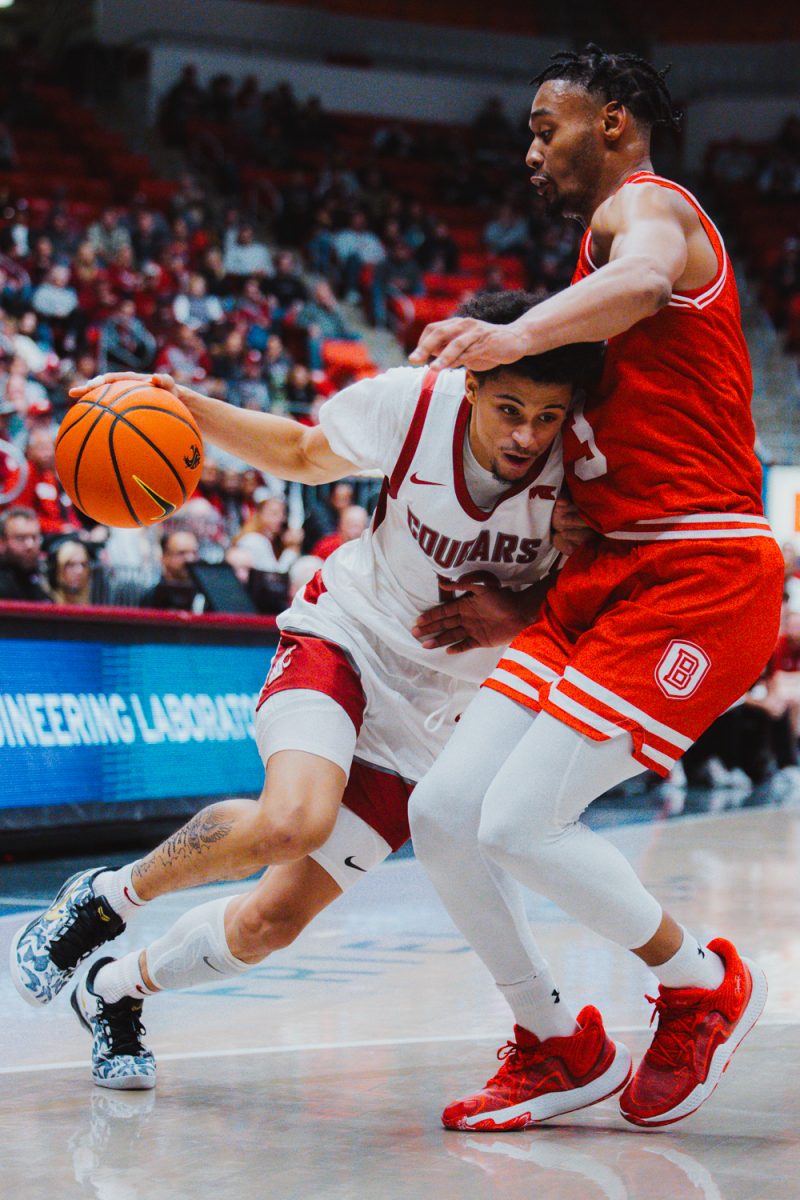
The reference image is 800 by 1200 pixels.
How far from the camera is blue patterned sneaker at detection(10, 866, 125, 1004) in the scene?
3.57 meters

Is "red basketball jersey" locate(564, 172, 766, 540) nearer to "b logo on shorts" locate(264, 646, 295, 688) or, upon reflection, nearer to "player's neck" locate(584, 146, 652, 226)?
"player's neck" locate(584, 146, 652, 226)

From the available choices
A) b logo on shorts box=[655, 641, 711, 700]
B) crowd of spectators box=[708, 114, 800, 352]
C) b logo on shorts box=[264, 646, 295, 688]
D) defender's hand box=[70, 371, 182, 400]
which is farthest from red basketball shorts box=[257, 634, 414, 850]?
crowd of spectators box=[708, 114, 800, 352]

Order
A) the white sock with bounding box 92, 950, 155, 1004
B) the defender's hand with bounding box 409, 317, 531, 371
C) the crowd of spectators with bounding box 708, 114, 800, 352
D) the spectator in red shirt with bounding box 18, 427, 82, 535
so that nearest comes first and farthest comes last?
the defender's hand with bounding box 409, 317, 531, 371
the white sock with bounding box 92, 950, 155, 1004
the spectator in red shirt with bounding box 18, 427, 82, 535
the crowd of spectators with bounding box 708, 114, 800, 352

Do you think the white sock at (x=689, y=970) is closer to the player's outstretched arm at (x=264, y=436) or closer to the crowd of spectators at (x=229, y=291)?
the player's outstretched arm at (x=264, y=436)

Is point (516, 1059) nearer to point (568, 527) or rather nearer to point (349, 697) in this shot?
point (349, 697)

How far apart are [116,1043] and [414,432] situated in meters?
1.55

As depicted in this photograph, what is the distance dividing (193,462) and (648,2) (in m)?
23.5

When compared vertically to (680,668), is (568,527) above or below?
above

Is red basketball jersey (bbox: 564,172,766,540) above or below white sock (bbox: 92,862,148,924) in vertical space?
above

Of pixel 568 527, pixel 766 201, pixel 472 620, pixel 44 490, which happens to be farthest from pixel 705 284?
pixel 766 201

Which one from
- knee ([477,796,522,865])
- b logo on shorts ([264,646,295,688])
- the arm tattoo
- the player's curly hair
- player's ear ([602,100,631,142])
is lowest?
the arm tattoo

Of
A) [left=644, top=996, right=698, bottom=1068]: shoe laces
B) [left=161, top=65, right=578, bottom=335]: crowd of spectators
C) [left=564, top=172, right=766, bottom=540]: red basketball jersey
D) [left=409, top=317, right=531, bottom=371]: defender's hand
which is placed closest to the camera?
[left=409, top=317, right=531, bottom=371]: defender's hand

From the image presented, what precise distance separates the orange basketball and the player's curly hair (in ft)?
2.32

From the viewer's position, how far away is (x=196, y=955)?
3.57 m
